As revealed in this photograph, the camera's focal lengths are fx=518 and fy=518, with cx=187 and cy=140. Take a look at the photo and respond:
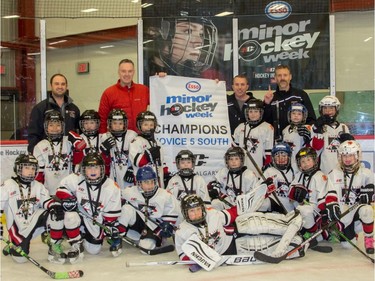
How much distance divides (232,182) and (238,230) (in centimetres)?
75

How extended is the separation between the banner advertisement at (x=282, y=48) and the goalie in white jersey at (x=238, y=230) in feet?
8.58

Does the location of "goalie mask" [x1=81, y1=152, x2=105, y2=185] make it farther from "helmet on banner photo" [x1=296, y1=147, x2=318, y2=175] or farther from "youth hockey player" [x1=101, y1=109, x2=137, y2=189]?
"helmet on banner photo" [x1=296, y1=147, x2=318, y2=175]

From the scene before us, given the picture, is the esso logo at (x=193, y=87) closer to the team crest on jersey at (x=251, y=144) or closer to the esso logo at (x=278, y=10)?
the team crest on jersey at (x=251, y=144)

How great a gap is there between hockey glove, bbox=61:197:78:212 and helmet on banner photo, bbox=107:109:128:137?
791 millimetres

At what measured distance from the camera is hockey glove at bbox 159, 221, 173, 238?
3869 millimetres

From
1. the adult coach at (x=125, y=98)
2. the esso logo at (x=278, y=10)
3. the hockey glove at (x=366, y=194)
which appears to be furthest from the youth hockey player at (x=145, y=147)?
the esso logo at (x=278, y=10)

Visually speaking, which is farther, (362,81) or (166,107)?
(362,81)

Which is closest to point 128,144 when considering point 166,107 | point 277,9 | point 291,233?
point 166,107

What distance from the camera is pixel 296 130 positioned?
4.47 metres

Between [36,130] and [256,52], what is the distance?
9.12 ft

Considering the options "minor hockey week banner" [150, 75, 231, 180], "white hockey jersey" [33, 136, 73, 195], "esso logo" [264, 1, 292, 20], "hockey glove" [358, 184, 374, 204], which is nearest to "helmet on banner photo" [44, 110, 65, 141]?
"white hockey jersey" [33, 136, 73, 195]

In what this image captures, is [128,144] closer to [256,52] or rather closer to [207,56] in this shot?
[207,56]

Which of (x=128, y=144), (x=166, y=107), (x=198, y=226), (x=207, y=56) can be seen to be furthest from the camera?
(x=207, y=56)

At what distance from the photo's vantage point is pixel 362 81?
6.22 metres
